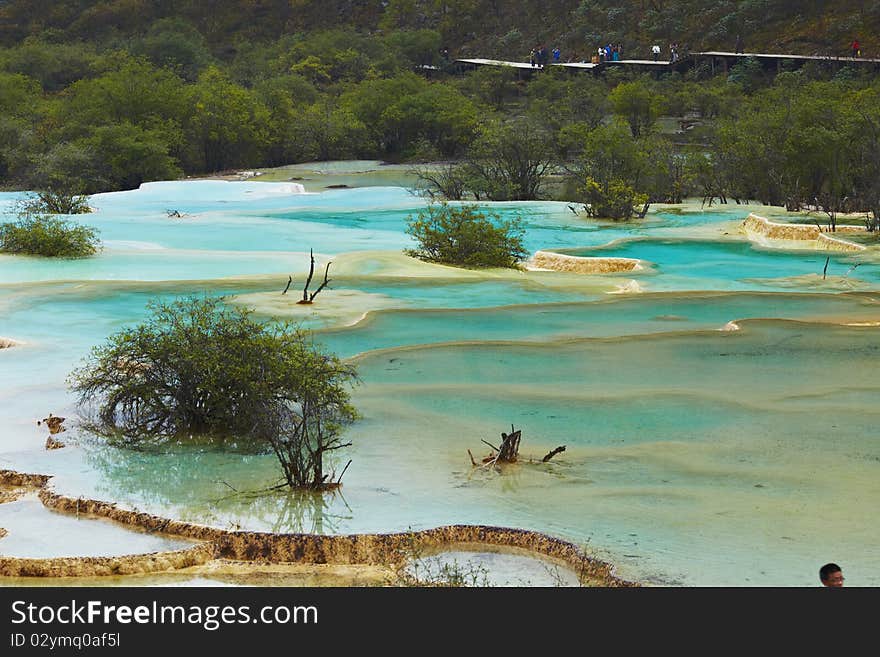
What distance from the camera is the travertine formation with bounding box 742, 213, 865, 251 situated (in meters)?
17.8

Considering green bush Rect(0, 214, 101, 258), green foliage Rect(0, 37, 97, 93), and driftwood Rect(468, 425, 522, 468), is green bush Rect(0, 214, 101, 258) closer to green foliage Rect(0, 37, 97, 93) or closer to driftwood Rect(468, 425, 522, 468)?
driftwood Rect(468, 425, 522, 468)

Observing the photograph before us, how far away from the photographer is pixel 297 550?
640 cm

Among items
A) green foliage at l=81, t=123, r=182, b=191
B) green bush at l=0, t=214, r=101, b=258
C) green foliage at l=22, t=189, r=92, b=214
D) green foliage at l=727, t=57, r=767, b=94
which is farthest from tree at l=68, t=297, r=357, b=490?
green foliage at l=727, t=57, r=767, b=94

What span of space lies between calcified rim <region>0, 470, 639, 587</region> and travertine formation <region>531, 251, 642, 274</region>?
9.81 meters

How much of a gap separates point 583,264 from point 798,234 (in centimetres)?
374

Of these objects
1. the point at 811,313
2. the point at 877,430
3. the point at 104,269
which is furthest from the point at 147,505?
the point at 104,269

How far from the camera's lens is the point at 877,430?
845cm

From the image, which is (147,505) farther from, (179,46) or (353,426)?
(179,46)

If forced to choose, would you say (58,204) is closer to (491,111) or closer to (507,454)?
(507,454)

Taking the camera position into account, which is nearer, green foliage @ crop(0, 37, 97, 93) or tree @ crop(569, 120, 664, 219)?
tree @ crop(569, 120, 664, 219)

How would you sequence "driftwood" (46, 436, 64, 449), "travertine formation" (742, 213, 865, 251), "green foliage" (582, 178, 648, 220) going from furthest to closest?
"green foliage" (582, 178, 648, 220)
"travertine formation" (742, 213, 865, 251)
"driftwood" (46, 436, 64, 449)

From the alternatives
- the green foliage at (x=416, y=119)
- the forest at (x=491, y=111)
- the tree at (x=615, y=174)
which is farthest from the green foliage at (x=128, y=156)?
the tree at (x=615, y=174)

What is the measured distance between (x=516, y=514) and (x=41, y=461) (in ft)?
9.45
